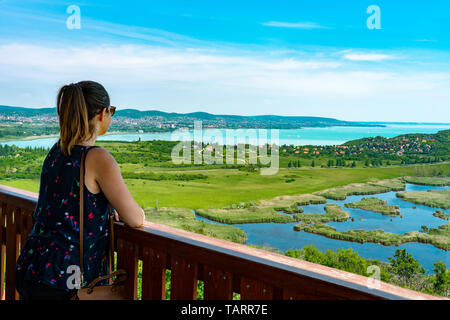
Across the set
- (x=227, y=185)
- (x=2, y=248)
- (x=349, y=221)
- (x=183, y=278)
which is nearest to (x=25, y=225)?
(x=2, y=248)

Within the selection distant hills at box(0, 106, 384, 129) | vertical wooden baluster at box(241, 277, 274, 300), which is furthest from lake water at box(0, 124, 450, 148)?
vertical wooden baluster at box(241, 277, 274, 300)

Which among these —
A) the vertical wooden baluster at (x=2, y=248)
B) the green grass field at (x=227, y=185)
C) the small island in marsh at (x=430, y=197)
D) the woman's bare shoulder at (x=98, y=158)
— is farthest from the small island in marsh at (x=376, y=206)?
the woman's bare shoulder at (x=98, y=158)

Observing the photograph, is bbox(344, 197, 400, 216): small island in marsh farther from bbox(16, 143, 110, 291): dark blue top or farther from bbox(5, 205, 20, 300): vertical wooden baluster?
bbox(16, 143, 110, 291): dark blue top

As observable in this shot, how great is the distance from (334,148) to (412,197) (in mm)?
1859

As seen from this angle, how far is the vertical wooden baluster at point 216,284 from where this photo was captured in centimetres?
102

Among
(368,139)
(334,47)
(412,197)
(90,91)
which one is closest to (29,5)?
(334,47)

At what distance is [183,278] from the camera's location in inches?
44.6

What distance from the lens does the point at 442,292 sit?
581 cm

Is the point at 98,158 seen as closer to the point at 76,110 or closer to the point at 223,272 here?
the point at 76,110

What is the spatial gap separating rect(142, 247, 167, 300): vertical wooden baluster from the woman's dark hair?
0.41 metres

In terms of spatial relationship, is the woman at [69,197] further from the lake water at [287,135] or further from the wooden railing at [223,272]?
the lake water at [287,135]

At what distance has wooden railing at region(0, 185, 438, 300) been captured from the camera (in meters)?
0.83
